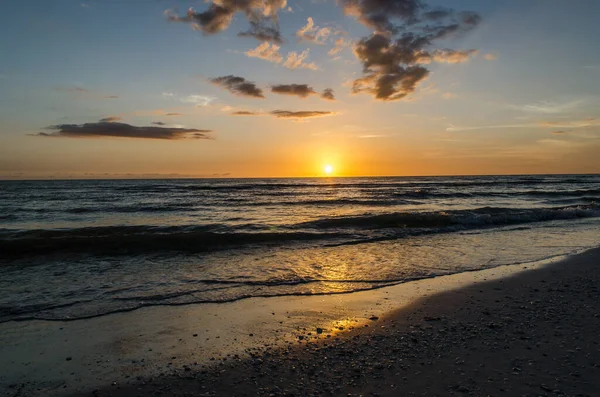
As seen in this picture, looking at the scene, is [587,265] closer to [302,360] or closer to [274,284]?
[274,284]

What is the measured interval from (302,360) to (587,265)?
9092 mm

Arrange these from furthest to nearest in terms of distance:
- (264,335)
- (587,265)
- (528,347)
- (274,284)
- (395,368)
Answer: (587,265), (274,284), (264,335), (528,347), (395,368)

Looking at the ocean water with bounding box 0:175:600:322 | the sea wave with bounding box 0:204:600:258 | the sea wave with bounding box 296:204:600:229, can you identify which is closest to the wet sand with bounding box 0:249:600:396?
the ocean water with bounding box 0:175:600:322

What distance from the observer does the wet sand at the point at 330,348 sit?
12.6 feet

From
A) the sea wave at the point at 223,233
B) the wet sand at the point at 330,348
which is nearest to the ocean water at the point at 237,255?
the sea wave at the point at 223,233

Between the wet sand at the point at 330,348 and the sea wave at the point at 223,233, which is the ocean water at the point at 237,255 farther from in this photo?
the wet sand at the point at 330,348

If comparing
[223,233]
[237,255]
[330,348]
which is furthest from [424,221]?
[330,348]

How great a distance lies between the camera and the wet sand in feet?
12.6

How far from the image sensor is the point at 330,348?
4.70m

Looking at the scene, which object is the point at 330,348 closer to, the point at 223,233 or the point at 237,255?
the point at 237,255

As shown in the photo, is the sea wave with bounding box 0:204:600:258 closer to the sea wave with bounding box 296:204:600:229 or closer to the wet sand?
the sea wave with bounding box 296:204:600:229

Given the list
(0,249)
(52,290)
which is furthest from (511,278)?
(0,249)

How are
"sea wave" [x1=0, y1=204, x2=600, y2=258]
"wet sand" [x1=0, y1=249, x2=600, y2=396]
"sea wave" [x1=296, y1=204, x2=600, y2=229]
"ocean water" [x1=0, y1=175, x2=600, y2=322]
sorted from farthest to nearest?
"sea wave" [x1=296, y1=204, x2=600, y2=229] < "sea wave" [x1=0, y1=204, x2=600, y2=258] < "ocean water" [x1=0, y1=175, x2=600, y2=322] < "wet sand" [x1=0, y1=249, x2=600, y2=396]

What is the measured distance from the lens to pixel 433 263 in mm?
10016
